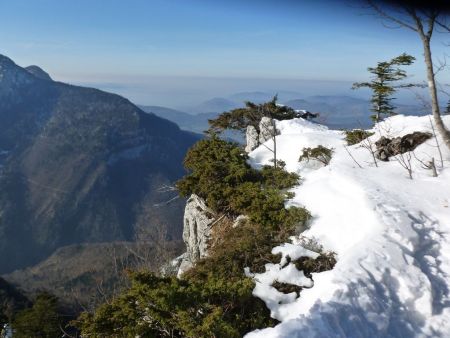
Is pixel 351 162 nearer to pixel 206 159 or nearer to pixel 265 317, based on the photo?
pixel 206 159

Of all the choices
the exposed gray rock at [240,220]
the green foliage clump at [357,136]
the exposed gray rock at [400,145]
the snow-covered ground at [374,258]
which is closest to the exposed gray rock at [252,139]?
the green foliage clump at [357,136]

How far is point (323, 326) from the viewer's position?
5.68 m

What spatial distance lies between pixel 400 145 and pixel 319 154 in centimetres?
302

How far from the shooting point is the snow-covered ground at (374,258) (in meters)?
6.23

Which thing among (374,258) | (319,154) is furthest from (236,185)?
(374,258)

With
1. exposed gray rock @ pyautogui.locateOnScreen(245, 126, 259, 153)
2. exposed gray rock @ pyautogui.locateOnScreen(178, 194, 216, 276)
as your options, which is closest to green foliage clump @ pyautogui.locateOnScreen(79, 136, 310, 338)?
exposed gray rock @ pyautogui.locateOnScreen(178, 194, 216, 276)

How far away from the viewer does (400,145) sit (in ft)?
45.2

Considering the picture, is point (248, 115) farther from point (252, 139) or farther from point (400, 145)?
point (400, 145)

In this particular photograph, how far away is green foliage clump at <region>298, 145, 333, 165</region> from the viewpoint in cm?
1562

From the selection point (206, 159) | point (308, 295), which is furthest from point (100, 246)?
point (308, 295)

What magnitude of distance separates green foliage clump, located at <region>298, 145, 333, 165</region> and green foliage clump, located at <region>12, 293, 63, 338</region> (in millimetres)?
17696

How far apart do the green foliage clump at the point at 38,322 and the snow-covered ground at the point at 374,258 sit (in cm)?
1927

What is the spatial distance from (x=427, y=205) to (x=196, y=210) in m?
7.79

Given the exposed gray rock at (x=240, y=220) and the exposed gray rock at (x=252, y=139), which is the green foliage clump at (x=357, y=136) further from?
the exposed gray rock at (x=240, y=220)
